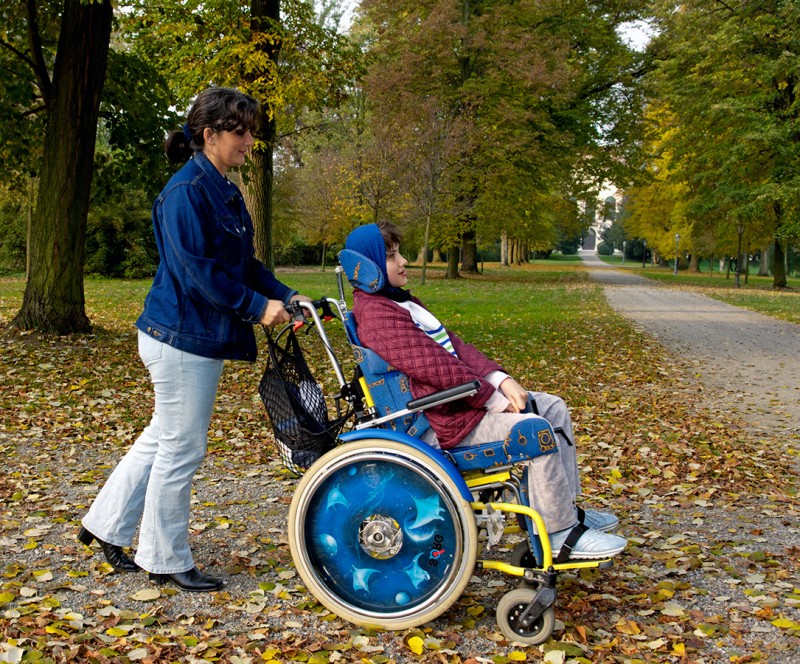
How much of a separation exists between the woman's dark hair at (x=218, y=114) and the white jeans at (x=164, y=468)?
867 millimetres

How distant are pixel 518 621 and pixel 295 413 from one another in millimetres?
1216

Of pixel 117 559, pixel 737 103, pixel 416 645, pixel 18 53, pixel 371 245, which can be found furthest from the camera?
pixel 737 103

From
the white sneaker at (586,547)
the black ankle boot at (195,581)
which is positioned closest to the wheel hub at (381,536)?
the white sneaker at (586,547)

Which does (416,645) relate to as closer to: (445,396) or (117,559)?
(445,396)

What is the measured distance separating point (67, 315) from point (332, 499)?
8223mm

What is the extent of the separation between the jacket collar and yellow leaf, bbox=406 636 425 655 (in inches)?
76.0

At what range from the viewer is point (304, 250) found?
45656 millimetres

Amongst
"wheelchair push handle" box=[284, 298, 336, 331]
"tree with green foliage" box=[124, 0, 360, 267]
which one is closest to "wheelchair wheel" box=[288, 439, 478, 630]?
"wheelchair push handle" box=[284, 298, 336, 331]

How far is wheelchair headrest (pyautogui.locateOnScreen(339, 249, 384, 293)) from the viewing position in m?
3.24

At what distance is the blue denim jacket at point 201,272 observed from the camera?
10.2ft

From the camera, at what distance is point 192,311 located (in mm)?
3203

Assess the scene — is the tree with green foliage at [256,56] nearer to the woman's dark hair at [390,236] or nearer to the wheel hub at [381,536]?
the woman's dark hair at [390,236]

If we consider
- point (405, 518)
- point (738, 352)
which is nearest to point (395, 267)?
point (405, 518)

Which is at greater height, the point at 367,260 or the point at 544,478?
the point at 367,260
